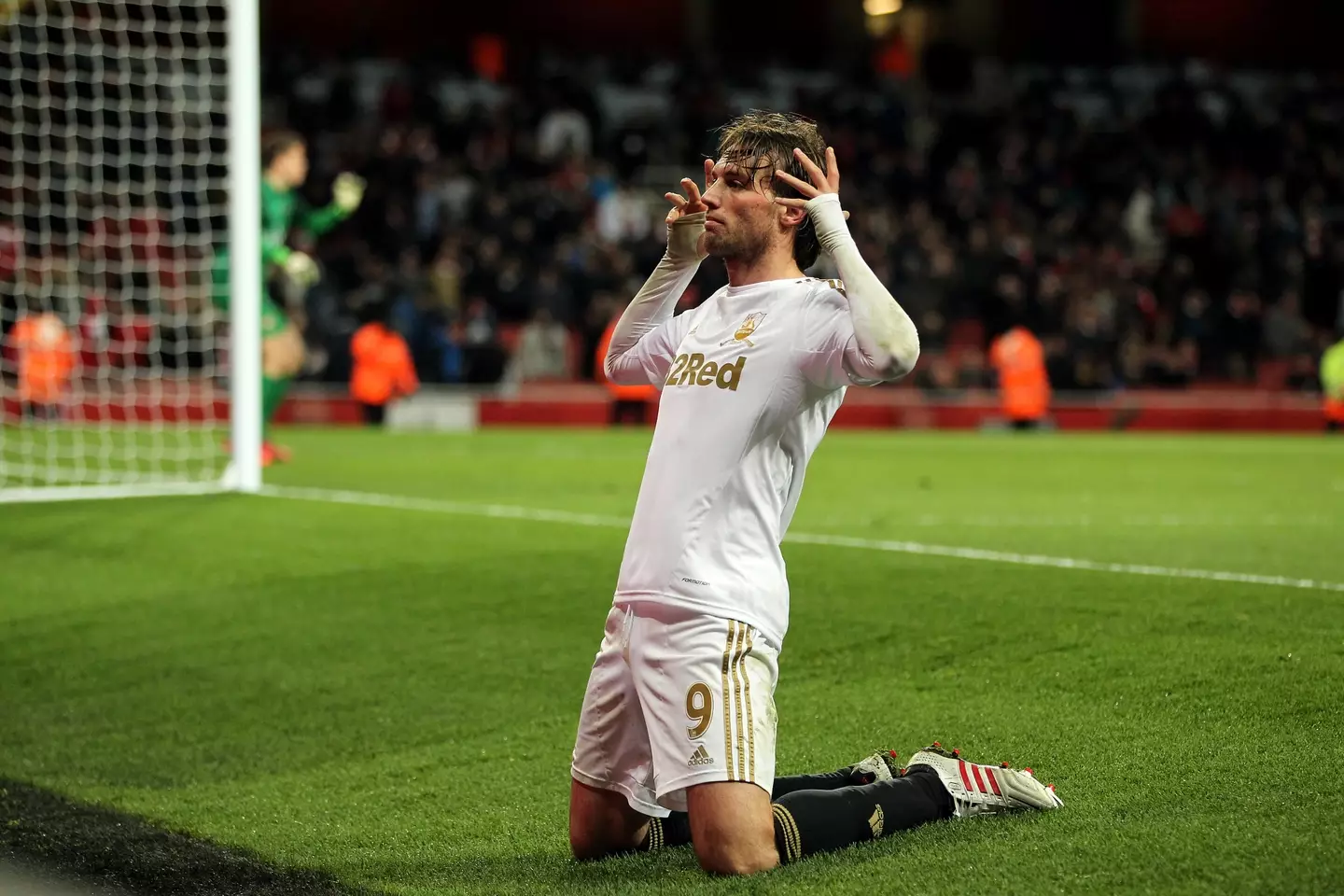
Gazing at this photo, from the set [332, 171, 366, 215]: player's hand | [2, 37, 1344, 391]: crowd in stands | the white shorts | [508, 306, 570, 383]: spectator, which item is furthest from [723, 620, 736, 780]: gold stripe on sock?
[508, 306, 570, 383]: spectator

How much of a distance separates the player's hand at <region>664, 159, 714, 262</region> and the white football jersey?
8.7 inches

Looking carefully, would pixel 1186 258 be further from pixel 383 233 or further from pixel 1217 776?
pixel 1217 776

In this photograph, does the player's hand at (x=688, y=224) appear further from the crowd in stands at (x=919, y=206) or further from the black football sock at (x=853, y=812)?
the crowd in stands at (x=919, y=206)

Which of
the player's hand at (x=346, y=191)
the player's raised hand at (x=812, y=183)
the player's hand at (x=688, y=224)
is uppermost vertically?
the player's hand at (x=346, y=191)

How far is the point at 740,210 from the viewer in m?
3.62

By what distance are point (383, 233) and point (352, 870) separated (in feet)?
60.9

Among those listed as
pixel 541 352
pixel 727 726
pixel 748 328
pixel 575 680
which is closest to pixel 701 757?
pixel 727 726

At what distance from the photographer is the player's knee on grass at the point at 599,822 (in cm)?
371

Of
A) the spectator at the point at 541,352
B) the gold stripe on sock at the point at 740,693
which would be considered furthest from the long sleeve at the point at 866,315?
the spectator at the point at 541,352

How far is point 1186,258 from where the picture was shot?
23.5m

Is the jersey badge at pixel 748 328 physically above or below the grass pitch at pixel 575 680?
above

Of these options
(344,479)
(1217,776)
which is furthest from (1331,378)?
(1217,776)

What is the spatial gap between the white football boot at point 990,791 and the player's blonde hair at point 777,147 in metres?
1.29

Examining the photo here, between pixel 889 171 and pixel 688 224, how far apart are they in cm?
2094
